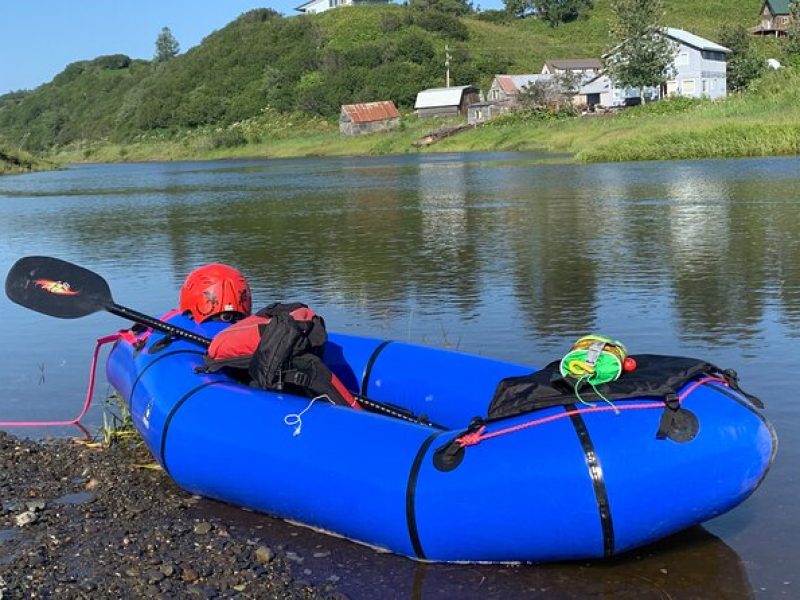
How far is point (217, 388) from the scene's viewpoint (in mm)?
5715

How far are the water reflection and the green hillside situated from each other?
7993 centimetres

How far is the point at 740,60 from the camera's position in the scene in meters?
72.4

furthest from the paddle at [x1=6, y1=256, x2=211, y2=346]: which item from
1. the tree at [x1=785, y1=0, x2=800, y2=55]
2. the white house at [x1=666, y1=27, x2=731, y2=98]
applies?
the white house at [x1=666, y1=27, x2=731, y2=98]

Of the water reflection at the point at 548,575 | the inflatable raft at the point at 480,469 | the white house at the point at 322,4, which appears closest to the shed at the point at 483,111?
the white house at the point at 322,4

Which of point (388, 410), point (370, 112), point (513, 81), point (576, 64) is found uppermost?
point (576, 64)

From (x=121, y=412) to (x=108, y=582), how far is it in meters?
3.09

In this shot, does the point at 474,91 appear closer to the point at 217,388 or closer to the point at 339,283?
the point at 339,283

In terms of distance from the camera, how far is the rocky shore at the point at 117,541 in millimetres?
4469

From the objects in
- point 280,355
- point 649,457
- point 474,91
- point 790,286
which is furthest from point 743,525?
point 474,91

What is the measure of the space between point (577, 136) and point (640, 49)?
50.0ft

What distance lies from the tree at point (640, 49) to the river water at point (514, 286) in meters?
33.7

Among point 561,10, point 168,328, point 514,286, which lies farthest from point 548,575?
point 561,10

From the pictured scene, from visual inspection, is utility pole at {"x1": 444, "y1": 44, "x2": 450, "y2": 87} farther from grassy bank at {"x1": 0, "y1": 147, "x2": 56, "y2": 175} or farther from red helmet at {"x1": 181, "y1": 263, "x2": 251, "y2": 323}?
red helmet at {"x1": 181, "y1": 263, "x2": 251, "y2": 323}

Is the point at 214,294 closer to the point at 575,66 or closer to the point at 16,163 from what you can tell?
the point at 16,163
